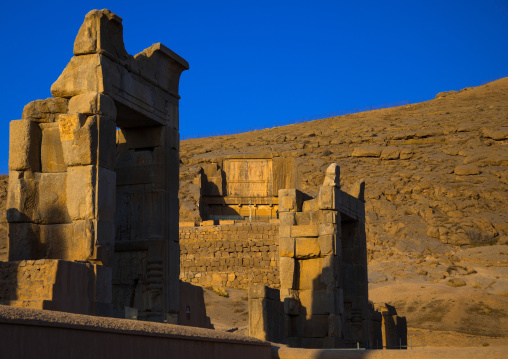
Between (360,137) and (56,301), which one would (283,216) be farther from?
(360,137)

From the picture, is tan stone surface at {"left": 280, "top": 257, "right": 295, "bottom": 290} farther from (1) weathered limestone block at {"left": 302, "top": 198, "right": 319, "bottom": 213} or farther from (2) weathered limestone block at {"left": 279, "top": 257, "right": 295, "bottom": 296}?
(1) weathered limestone block at {"left": 302, "top": 198, "right": 319, "bottom": 213}

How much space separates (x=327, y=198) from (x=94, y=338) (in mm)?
10695

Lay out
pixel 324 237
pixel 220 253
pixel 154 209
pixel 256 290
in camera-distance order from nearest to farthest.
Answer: pixel 154 209, pixel 256 290, pixel 324 237, pixel 220 253

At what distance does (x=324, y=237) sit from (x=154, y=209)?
4806 mm

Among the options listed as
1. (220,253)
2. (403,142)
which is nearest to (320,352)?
(220,253)

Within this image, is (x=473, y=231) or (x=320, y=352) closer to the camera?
(x=320, y=352)

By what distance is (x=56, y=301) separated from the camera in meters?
9.64

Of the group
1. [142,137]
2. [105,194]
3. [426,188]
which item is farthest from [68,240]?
[426,188]

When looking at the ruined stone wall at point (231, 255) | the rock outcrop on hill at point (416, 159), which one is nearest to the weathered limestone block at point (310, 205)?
the ruined stone wall at point (231, 255)

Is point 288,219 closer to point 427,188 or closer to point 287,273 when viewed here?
point 287,273

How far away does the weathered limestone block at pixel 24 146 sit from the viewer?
38.8 feet

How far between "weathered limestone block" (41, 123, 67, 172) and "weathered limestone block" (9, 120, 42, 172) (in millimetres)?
82

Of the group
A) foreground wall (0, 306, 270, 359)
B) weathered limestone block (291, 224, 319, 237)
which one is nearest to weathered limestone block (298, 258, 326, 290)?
weathered limestone block (291, 224, 319, 237)

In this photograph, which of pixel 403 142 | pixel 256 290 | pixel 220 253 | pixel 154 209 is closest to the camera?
pixel 154 209
